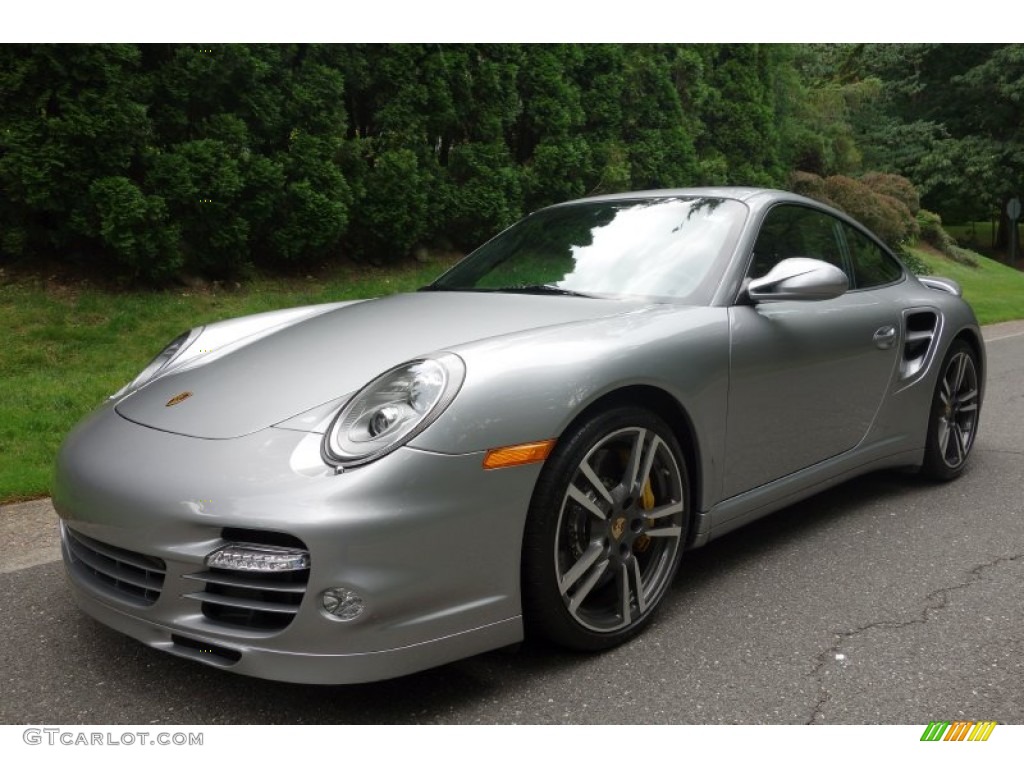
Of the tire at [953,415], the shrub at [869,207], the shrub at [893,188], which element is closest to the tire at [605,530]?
the tire at [953,415]

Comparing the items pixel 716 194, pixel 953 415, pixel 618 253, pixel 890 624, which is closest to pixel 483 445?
pixel 618 253

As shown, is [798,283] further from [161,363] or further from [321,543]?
[161,363]

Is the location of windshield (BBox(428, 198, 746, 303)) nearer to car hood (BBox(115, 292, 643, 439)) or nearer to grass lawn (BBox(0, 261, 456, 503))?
car hood (BBox(115, 292, 643, 439))

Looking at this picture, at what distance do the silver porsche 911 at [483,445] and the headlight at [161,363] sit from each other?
0.02 meters

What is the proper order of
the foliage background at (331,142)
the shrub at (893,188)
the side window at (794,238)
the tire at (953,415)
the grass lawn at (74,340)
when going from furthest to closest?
the shrub at (893,188) < the foliage background at (331,142) < the grass lawn at (74,340) < the tire at (953,415) < the side window at (794,238)

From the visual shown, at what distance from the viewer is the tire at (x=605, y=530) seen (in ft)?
8.27

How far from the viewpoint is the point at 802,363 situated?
11.2 ft

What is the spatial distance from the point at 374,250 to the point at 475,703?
794 centimetres

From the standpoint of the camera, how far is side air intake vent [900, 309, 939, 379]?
13.5ft

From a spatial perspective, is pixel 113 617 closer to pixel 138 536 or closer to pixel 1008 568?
pixel 138 536

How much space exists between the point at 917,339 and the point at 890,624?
1704mm

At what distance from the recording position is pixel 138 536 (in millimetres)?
2330

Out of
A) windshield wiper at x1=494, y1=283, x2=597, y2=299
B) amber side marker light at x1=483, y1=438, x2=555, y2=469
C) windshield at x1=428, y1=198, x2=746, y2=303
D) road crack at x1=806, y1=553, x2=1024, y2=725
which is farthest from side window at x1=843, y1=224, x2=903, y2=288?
amber side marker light at x1=483, y1=438, x2=555, y2=469

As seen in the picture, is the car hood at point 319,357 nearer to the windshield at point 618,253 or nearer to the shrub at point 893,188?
the windshield at point 618,253
